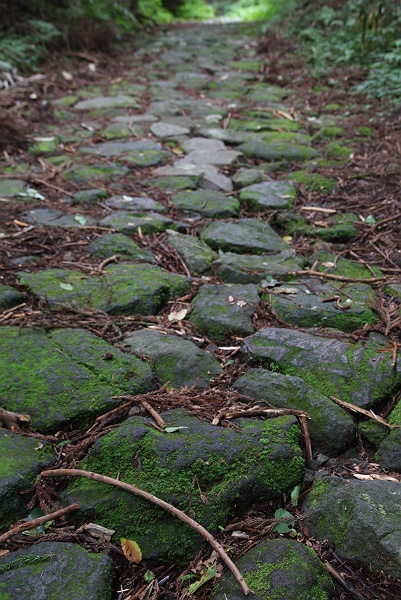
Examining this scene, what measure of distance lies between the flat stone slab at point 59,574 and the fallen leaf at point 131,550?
6 centimetres

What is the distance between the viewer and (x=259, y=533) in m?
1.44

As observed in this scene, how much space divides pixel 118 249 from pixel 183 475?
1.54 m

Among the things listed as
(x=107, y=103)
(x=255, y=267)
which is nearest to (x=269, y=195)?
(x=255, y=267)

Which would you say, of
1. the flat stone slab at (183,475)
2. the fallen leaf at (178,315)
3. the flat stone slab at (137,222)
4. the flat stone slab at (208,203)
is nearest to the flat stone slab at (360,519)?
the flat stone slab at (183,475)

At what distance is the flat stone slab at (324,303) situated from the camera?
7.30 feet

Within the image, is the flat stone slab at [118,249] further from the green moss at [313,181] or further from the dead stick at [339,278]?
the green moss at [313,181]

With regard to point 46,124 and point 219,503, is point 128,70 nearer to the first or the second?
point 46,124

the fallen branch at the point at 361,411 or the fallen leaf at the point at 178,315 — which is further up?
the fallen leaf at the point at 178,315

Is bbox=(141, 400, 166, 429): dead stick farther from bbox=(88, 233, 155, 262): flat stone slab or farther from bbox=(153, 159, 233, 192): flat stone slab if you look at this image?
bbox=(153, 159, 233, 192): flat stone slab

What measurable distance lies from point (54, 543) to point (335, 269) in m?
1.82

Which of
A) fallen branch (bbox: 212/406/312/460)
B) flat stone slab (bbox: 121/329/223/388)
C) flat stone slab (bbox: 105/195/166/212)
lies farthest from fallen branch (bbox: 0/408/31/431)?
flat stone slab (bbox: 105/195/166/212)

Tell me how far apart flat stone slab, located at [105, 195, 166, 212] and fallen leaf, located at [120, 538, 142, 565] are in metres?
2.19

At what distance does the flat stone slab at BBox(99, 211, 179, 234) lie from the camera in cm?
300

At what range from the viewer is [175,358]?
78.6 inches
